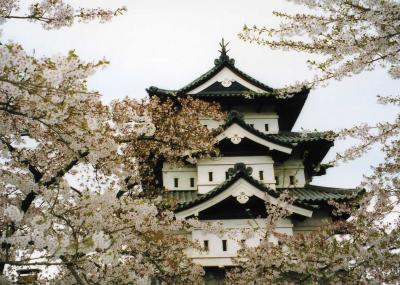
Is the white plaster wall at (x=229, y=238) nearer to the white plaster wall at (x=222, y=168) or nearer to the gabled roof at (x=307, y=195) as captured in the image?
the gabled roof at (x=307, y=195)

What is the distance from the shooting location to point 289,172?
17.8 metres

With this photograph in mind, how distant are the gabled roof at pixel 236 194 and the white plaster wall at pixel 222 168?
178 cm

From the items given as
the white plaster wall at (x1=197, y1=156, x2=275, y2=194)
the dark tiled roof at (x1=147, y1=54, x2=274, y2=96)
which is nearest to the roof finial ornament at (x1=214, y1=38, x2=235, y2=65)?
the dark tiled roof at (x1=147, y1=54, x2=274, y2=96)

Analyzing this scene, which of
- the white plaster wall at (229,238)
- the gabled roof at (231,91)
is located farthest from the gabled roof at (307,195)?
the gabled roof at (231,91)

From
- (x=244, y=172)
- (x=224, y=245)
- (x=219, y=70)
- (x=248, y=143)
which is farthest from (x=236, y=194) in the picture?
(x=219, y=70)

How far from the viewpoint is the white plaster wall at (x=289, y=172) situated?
17.4m

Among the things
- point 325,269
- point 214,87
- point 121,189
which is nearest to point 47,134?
point 121,189

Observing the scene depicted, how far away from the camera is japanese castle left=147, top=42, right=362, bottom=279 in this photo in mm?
14617

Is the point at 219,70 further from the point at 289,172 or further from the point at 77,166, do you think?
the point at 77,166

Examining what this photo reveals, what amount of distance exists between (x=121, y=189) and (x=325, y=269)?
6356 millimetres

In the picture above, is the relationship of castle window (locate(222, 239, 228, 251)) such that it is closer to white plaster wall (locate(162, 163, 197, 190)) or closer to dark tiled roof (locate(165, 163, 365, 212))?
dark tiled roof (locate(165, 163, 365, 212))

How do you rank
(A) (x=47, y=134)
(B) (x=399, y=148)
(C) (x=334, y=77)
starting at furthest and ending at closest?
1. (A) (x=47, y=134)
2. (B) (x=399, y=148)
3. (C) (x=334, y=77)

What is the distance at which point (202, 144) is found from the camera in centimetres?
1052

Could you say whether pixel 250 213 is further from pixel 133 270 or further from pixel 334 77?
pixel 334 77
